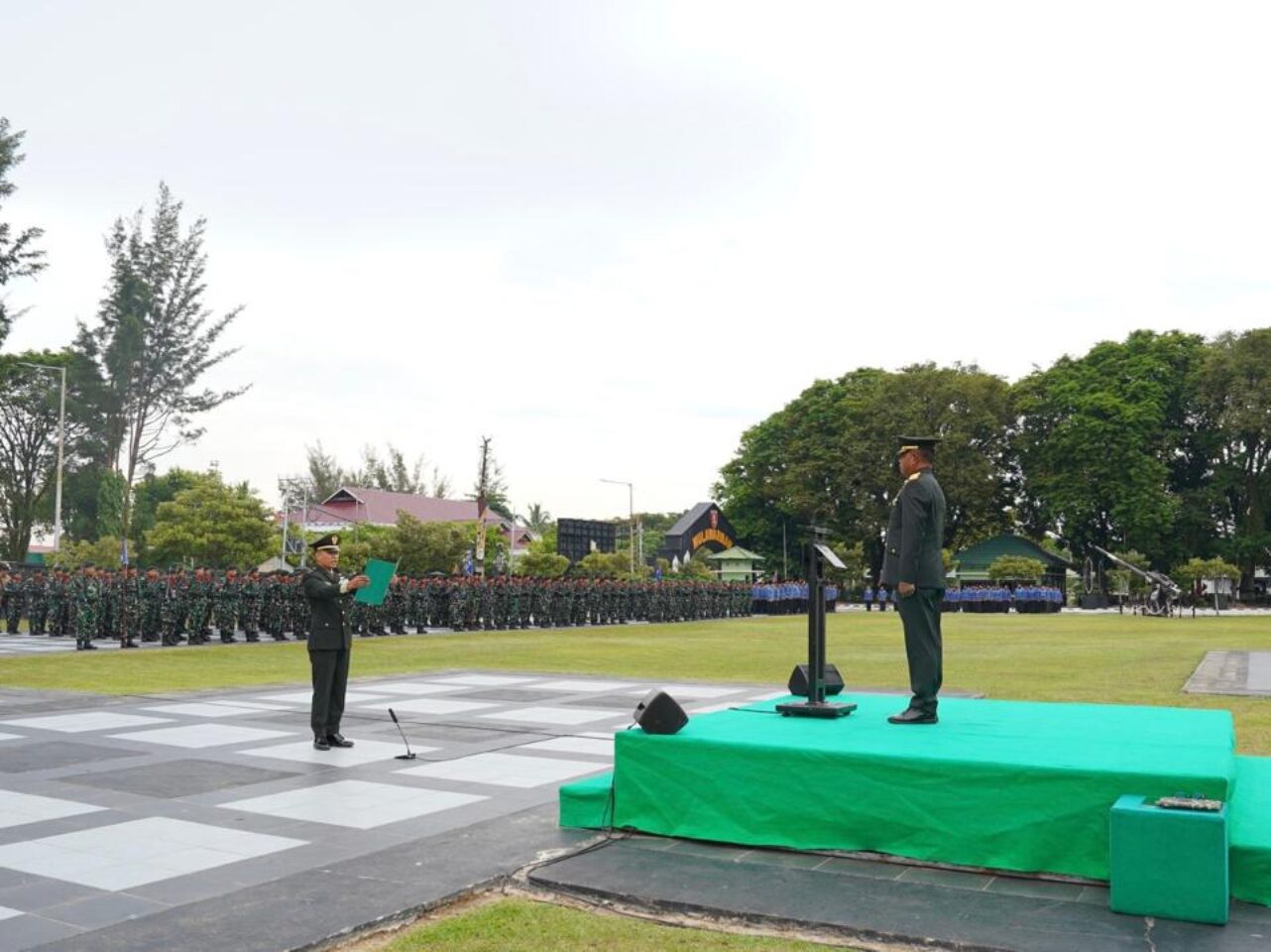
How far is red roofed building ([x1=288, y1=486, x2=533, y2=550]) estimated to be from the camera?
68.6 metres

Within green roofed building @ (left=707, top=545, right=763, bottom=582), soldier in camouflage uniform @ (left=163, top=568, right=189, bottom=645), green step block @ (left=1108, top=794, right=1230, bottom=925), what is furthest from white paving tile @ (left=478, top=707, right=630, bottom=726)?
green roofed building @ (left=707, top=545, right=763, bottom=582)

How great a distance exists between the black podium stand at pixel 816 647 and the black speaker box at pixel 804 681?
0.15m

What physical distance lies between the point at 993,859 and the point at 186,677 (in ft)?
40.8

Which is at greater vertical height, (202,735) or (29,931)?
(29,931)

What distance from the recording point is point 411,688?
43.3ft

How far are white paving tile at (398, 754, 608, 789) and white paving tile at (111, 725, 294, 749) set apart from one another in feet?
7.10

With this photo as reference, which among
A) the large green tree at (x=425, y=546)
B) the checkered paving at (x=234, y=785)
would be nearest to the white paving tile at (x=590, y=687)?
the checkered paving at (x=234, y=785)

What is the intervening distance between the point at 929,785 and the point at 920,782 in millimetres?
41

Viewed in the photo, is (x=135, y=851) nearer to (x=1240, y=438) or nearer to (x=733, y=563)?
(x=733, y=563)

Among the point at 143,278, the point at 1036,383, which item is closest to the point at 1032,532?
the point at 1036,383

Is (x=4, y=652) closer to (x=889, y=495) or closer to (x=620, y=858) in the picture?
(x=620, y=858)

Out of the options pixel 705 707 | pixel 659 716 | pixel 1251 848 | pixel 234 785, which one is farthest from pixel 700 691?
pixel 1251 848

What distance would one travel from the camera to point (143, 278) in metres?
53.4

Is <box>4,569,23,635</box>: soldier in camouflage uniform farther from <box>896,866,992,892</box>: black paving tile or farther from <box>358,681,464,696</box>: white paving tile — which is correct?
<box>896,866,992,892</box>: black paving tile
